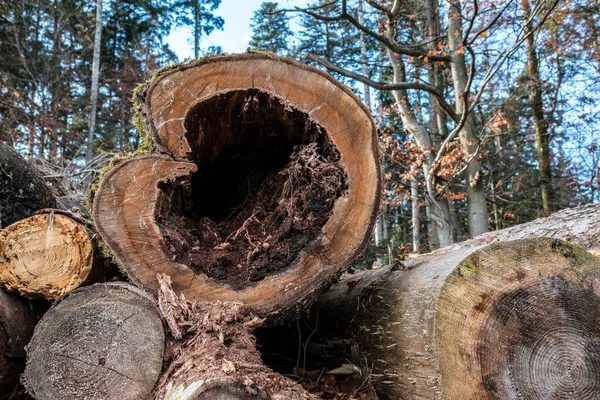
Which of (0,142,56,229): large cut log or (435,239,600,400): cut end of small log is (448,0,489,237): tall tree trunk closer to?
(435,239,600,400): cut end of small log

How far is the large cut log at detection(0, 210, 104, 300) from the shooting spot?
6.65ft

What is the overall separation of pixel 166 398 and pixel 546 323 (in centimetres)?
143

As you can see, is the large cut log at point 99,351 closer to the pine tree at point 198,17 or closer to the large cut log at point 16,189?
the large cut log at point 16,189

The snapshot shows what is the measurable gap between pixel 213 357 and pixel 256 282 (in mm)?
446

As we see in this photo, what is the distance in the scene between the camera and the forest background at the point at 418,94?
7.05 meters

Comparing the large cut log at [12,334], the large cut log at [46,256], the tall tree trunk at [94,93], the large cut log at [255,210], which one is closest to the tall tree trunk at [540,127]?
the large cut log at [255,210]

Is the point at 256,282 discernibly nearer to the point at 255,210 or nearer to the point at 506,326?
the point at 255,210

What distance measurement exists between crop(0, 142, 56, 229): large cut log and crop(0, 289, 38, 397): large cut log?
52 cm

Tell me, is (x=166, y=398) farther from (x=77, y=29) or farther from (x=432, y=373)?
(x=77, y=29)

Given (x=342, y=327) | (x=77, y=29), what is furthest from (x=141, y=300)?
(x=77, y=29)

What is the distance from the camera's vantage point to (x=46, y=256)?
203cm

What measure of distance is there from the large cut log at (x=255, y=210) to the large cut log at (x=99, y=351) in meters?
0.17

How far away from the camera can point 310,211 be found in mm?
2070

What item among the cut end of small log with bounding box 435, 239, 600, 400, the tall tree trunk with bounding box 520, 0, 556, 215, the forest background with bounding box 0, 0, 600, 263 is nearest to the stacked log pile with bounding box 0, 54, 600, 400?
the cut end of small log with bounding box 435, 239, 600, 400
